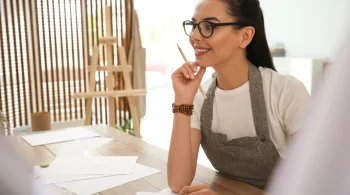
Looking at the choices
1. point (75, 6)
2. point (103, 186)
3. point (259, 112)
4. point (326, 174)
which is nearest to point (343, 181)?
point (326, 174)

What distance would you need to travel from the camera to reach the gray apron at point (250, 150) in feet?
4.10

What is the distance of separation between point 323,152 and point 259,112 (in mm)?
1191

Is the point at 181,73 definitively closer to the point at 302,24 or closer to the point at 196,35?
the point at 196,35

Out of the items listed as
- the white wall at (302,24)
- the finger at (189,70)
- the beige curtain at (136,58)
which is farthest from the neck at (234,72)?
the white wall at (302,24)

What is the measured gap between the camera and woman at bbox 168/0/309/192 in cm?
126

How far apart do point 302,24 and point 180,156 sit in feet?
18.0

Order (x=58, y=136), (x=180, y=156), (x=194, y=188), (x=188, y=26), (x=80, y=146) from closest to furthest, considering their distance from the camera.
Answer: (x=194, y=188) < (x=180, y=156) < (x=188, y=26) < (x=80, y=146) < (x=58, y=136)

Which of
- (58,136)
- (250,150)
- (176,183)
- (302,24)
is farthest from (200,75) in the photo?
(302,24)

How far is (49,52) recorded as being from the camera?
4.14m

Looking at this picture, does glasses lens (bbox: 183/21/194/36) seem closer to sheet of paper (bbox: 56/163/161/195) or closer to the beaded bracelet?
the beaded bracelet

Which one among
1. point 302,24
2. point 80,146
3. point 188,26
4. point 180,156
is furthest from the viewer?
point 302,24

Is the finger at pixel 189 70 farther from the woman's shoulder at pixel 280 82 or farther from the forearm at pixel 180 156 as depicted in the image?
the woman's shoulder at pixel 280 82

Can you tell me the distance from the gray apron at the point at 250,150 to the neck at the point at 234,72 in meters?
0.05

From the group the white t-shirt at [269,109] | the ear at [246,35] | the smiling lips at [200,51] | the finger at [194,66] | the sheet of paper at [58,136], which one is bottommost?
the sheet of paper at [58,136]
